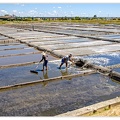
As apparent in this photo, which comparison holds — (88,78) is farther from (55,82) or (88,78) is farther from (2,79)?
(2,79)

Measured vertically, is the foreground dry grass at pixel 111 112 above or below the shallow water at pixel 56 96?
above

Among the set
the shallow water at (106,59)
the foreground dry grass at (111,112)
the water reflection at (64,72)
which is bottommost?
the water reflection at (64,72)

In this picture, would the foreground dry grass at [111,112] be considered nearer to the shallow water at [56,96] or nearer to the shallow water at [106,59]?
the shallow water at [56,96]

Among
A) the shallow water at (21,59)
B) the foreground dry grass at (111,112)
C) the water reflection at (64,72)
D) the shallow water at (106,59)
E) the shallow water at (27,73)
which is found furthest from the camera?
the shallow water at (21,59)

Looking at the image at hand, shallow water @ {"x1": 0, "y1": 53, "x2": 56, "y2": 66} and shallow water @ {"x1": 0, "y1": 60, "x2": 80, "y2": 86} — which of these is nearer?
shallow water @ {"x1": 0, "y1": 60, "x2": 80, "y2": 86}

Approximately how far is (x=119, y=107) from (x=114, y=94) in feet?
4.60

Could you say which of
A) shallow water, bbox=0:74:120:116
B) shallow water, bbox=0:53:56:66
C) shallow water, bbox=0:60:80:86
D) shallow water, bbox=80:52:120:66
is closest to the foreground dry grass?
shallow water, bbox=0:74:120:116

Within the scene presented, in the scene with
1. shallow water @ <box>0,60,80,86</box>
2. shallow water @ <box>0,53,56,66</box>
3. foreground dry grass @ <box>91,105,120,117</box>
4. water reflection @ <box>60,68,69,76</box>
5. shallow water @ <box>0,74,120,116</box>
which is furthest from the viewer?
shallow water @ <box>0,53,56,66</box>

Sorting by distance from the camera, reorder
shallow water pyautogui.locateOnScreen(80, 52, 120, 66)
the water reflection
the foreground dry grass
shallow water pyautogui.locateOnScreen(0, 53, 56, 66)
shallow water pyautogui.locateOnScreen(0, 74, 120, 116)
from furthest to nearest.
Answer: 1. shallow water pyautogui.locateOnScreen(0, 53, 56, 66)
2. shallow water pyautogui.locateOnScreen(80, 52, 120, 66)
3. the water reflection
4. shallow water pyautogui.locateOnScreen(0, 74, 120, 116)
5. the foreground dry grass

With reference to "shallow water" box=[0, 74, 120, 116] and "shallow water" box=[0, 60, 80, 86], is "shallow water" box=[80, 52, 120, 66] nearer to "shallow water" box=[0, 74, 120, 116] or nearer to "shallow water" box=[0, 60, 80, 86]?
"shallow water" box=[0, 60, 80, 86]

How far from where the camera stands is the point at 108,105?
17.9 ft

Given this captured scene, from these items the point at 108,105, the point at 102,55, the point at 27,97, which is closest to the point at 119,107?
the point at 108,105

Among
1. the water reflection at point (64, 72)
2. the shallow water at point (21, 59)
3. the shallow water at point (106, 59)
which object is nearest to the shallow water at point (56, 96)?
the water reflection at point (64, 72)

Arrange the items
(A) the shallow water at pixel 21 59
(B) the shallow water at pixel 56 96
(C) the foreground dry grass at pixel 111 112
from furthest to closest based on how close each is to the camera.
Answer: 1. (A) the shallow water at pixel 21 59
2. (B) the shallow water at pixel 56 96
3. (C) the foreground dry grass at pixel 111 112
